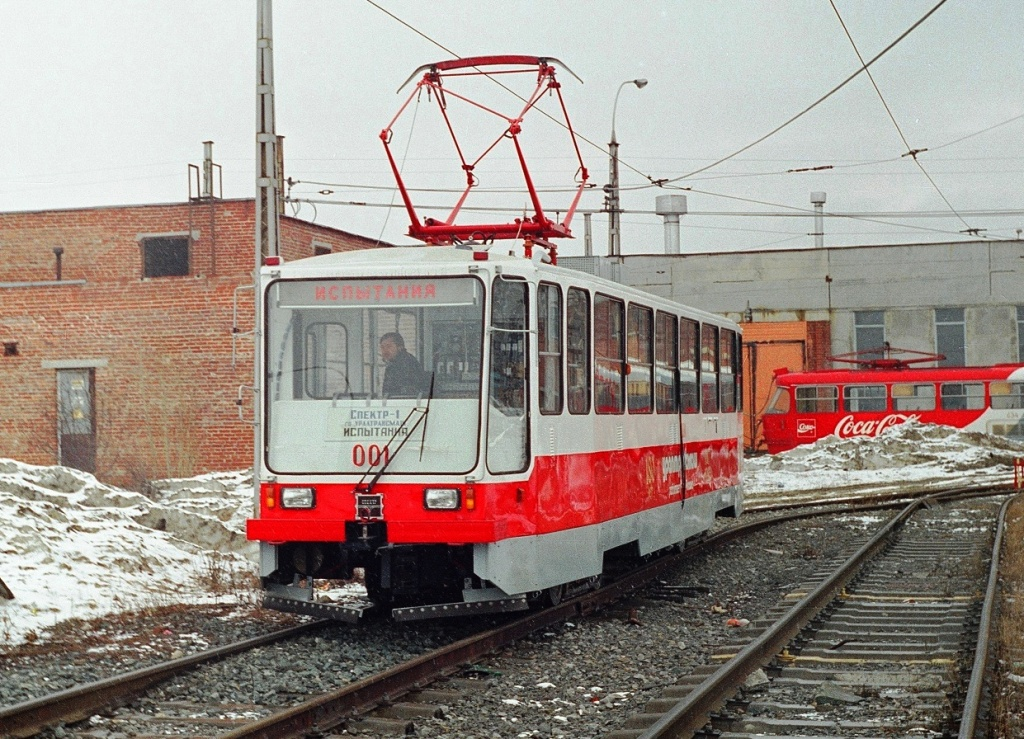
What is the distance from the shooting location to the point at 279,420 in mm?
9992

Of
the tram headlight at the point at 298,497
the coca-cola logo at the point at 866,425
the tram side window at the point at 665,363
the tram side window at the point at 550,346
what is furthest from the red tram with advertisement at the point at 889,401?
the tram headlight at the point at 298,497

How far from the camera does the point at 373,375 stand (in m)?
9.85

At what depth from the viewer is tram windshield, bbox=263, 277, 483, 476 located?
9625 millimetres

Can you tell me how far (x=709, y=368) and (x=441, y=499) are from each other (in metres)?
6.55

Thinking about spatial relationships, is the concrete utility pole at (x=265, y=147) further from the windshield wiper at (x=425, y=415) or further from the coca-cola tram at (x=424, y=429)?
the windshield wiper at (x=425, y=415)

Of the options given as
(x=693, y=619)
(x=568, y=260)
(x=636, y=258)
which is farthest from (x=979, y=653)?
(x=636, y=258)

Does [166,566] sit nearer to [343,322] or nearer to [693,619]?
[343,322]

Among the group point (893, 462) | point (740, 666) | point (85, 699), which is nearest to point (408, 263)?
point (740, 666)

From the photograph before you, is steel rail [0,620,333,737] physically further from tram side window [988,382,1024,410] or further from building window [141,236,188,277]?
tram side window [988,382,1024,410]

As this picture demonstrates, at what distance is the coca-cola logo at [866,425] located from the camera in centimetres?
4072

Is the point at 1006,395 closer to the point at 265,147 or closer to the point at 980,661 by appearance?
→ the point at 265,147

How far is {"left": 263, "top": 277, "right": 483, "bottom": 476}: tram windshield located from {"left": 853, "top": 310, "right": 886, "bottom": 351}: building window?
39728 mm

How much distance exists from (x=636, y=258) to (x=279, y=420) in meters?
40.0

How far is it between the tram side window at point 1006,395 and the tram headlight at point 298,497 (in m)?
33.9
